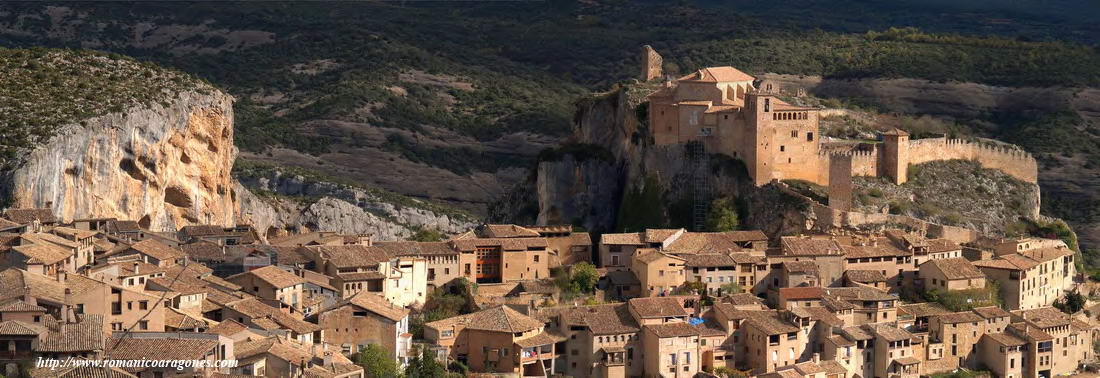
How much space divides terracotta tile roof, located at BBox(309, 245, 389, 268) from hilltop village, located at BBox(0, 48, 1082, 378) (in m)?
0.11

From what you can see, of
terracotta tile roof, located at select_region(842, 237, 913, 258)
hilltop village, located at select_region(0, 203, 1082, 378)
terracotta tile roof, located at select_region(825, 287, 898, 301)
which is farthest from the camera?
terracotta tile roof, located at select_region(842, 237, 913, 258)

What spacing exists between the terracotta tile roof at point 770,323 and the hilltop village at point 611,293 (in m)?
0.09

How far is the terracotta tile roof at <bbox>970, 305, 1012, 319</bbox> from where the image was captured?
7125 cm

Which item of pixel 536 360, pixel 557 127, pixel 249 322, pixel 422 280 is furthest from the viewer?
pixel 557 127

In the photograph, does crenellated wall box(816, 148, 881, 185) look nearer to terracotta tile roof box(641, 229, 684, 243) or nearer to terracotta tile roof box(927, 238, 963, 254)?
terracotta tile roof box(927, 238, 963, 254)

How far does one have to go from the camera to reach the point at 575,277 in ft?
238

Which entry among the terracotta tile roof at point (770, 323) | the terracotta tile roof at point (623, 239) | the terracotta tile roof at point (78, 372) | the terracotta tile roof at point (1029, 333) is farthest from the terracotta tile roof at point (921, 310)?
the terracotta tile roof at point (78, 372)

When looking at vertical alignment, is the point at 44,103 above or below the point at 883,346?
above

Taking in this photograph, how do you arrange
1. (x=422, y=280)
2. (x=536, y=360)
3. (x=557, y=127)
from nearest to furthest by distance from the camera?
(x=536, y=360) < (x=422, y=280) < (x=557, y=127)

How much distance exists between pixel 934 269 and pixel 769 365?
998 centimetres

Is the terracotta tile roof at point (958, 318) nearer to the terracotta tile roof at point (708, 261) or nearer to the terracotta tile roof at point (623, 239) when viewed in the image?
the terracotta tile roof at point (708, 261)

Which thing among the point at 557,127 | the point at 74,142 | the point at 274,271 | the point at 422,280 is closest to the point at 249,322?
the point at 274,271

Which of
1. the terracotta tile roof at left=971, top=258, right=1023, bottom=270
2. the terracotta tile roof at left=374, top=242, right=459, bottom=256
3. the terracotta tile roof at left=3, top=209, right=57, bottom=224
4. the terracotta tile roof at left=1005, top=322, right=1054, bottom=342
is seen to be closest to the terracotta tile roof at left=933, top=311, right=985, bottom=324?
the terracotta tile roof at left=1005, top=322, right=1054, bottom=342

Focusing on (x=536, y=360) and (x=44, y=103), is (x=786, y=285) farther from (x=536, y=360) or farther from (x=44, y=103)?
(x=44, y=103)
